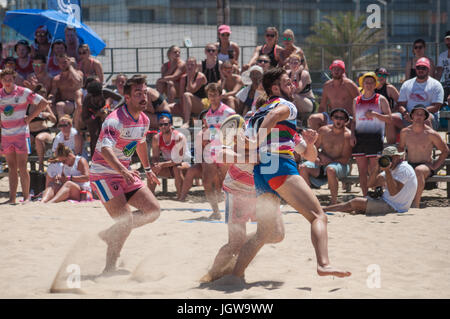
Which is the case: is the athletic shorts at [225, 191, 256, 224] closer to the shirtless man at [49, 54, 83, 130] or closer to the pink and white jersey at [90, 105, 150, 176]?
the pink and white jersey at [90, 105, 150, 176]

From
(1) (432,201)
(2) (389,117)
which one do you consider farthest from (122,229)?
(1) (432,201)

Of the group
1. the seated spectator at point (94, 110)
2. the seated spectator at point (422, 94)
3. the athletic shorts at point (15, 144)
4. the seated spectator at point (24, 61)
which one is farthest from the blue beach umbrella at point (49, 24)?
the seated spectator at point (422, 94)

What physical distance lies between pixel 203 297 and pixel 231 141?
125cm

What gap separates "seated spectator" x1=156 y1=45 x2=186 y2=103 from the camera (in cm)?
994

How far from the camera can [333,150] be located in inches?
326

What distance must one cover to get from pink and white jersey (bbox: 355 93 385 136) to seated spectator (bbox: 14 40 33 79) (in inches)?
218

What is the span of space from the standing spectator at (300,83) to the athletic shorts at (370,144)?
1.14 m

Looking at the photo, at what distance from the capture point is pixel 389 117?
8.09m

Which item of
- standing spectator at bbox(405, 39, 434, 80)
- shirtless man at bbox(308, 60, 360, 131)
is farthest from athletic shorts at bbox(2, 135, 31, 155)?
standing spectator at bbox(405, 39, 434, 80)

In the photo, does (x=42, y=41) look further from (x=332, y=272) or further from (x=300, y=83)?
(x=332, y=272)

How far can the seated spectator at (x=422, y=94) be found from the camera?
8312mm

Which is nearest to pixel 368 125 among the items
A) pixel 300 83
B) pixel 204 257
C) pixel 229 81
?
pixel 300 83

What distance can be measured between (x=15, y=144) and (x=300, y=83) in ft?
13.4

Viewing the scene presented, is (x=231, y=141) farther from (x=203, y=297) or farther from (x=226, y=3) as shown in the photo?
(x=226, y=3)
